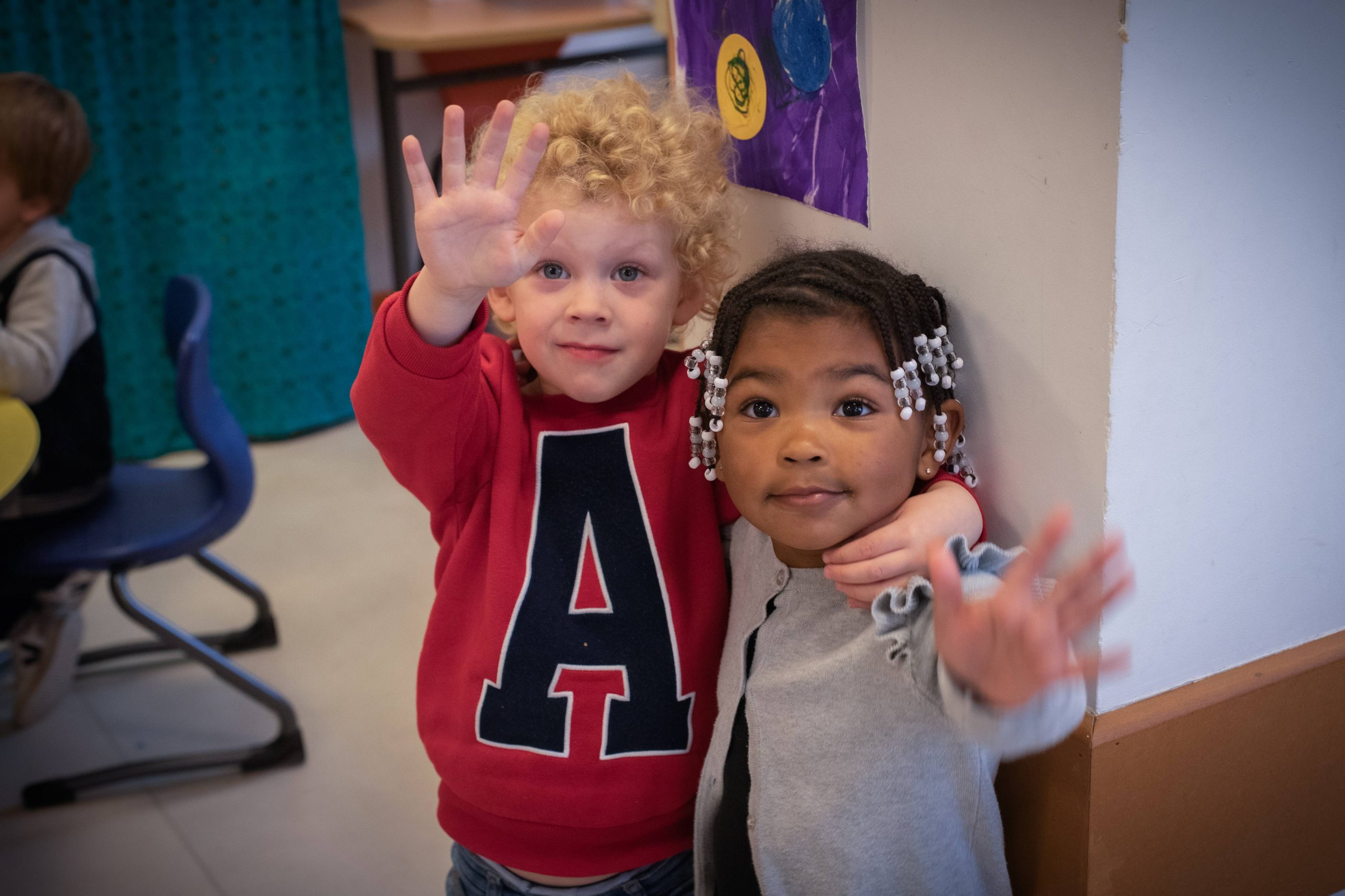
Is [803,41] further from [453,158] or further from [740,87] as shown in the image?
[453,158]

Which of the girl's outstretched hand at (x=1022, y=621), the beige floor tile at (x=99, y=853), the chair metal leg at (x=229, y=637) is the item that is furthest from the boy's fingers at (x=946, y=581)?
the chair metal leg at (x=229, y=637)

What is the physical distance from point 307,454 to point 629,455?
8.31 feet

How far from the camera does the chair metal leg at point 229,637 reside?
7.88ft

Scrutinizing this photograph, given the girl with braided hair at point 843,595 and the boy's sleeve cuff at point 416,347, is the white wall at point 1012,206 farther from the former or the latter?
the boy's sleeve cuff at point 416,347

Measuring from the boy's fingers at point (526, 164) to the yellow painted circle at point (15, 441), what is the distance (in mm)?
949

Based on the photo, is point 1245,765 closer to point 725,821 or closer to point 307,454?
point 725,821

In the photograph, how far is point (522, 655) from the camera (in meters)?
1.15

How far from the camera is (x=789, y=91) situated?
1.20 m

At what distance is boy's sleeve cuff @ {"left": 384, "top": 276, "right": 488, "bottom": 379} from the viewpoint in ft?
3.27

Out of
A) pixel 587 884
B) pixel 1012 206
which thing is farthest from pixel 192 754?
pixel 1012 206

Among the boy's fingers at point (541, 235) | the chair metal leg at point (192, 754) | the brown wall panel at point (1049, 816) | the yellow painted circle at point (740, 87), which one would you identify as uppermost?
the yellow painted circle at point (740, 87)

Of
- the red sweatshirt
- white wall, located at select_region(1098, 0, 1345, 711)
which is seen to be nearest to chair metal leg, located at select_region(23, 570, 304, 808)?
the red sweatshirt

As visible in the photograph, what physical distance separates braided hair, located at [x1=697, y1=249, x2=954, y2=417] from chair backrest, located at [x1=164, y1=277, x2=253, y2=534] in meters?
1.20

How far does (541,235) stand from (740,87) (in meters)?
0.42
